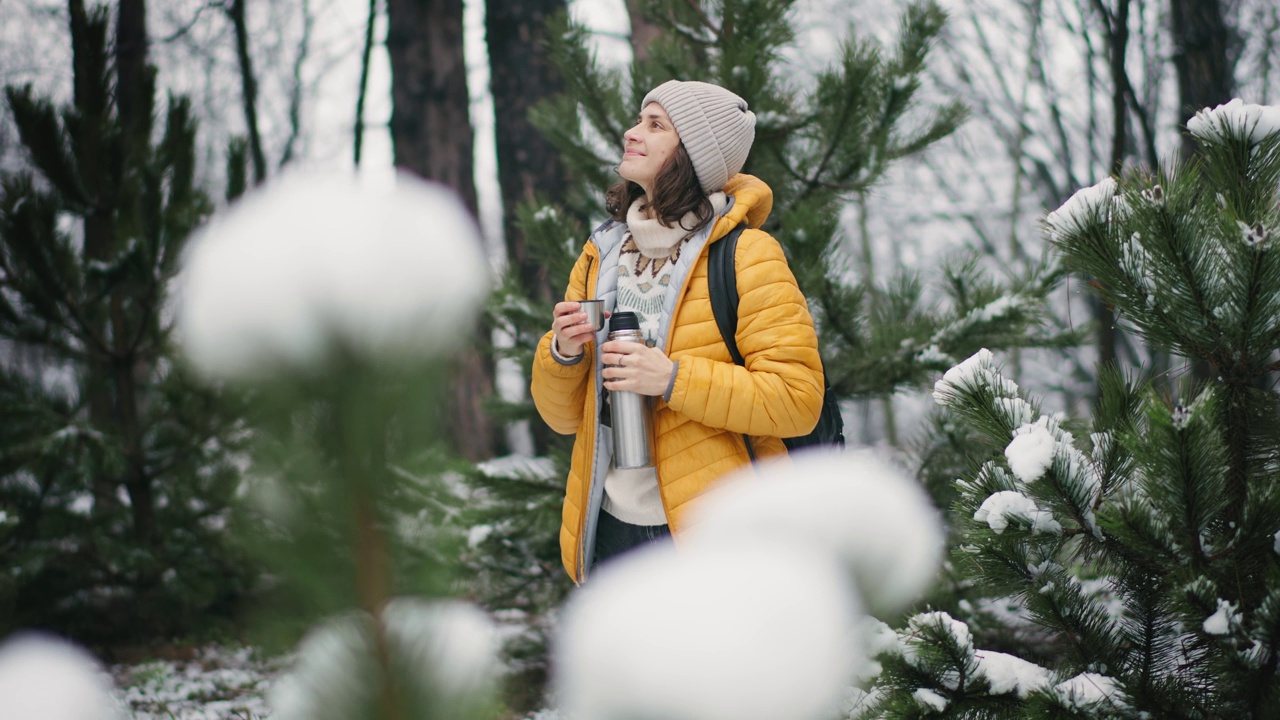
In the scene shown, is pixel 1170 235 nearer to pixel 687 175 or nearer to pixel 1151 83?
pixel 687 175

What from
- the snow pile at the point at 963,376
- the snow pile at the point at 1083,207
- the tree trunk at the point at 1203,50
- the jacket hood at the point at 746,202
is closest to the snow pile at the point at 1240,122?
the snow pile at the point at 1083,207

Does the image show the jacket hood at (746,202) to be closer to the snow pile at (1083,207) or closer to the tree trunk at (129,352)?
the snow pile at (1083,207)

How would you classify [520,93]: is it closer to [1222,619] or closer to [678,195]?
[678,195]

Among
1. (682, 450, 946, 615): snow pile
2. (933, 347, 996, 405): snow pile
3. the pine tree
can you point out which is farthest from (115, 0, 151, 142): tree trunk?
(682, 450, 946, 615): snow pile

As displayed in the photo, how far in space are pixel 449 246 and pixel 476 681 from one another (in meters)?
0.16

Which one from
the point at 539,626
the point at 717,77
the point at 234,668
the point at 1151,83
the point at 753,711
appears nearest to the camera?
the point at 753,711

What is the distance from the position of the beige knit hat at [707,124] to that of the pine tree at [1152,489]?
2.57 feet

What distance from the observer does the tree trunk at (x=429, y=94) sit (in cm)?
634

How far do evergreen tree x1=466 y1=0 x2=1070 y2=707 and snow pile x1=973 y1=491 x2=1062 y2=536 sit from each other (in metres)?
1.67

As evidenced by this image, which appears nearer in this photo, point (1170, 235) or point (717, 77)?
point (1170, 235)

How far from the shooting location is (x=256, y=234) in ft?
0.93

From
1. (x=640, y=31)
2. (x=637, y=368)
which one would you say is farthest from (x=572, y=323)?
(x=640, y=31)

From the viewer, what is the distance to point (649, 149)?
2.10 metres

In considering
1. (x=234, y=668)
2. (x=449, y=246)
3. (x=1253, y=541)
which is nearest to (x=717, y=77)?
(x=1253, y=541)
